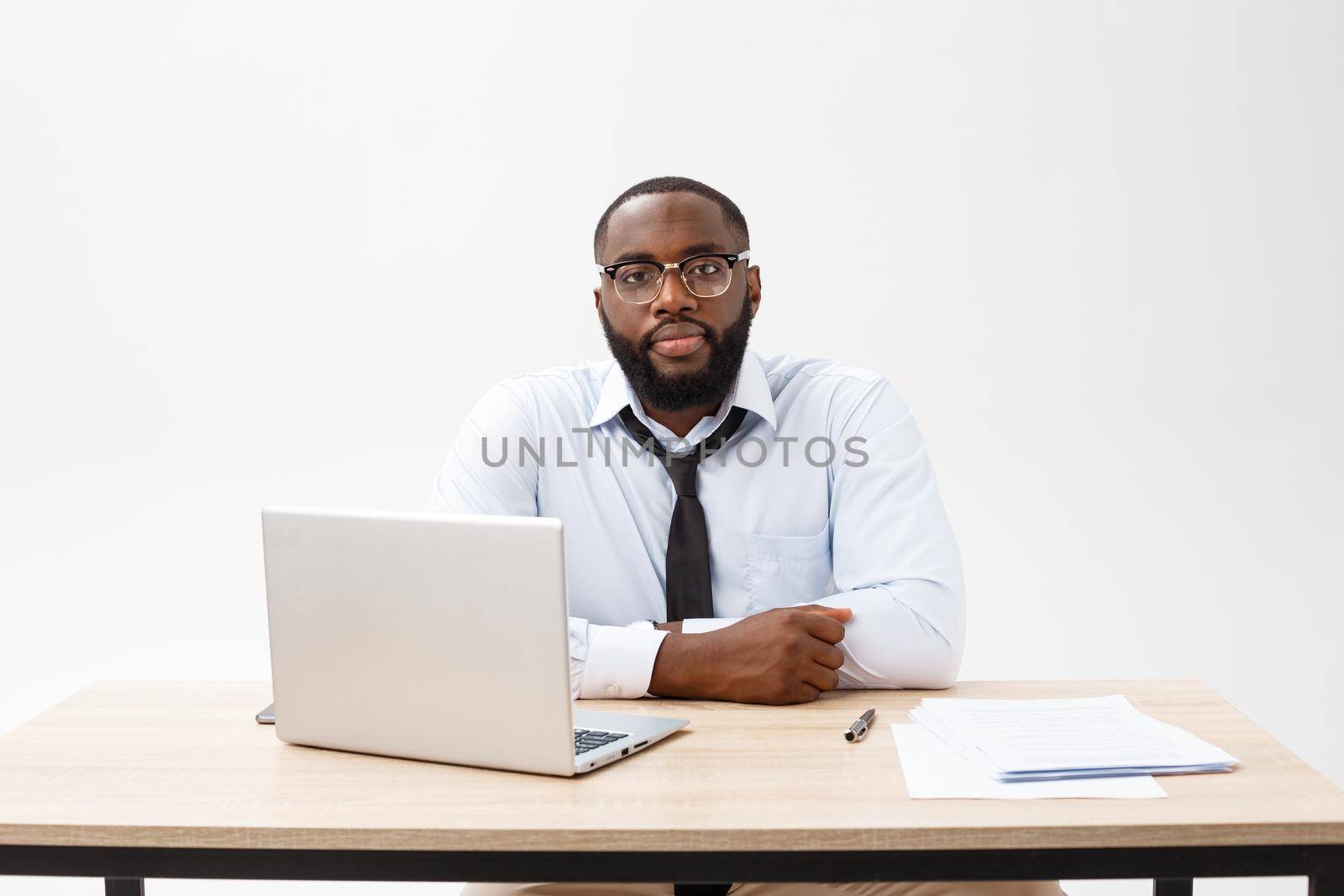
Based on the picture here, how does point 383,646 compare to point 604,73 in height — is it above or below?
below

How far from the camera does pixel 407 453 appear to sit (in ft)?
19.7

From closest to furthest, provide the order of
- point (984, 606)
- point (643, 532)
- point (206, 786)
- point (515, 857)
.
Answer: point (515, 857) → point (206, 786) → point (643, 532) → point (984, 606)

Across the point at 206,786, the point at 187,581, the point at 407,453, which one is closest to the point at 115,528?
the point at 187,581

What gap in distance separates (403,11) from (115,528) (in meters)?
2.65

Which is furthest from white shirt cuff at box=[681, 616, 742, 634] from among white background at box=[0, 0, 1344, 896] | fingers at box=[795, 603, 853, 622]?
white background at box=[0, 0, 1344, 896]

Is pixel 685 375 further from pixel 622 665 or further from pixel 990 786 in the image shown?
pixel 990 786

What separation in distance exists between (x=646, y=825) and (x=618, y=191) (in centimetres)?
491

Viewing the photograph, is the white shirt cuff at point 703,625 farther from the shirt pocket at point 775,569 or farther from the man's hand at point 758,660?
the shirt pocket at point 775,569

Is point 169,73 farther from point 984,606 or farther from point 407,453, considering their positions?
point 984,606

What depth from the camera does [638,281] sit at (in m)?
2.40

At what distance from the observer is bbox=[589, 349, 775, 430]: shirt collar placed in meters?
2.43

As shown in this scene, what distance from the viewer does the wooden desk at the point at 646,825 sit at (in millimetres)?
1399

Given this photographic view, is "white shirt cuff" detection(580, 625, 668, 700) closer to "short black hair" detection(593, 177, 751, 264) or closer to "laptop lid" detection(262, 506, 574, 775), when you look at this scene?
"laptop lid" detection(262, 506, 574, 775)

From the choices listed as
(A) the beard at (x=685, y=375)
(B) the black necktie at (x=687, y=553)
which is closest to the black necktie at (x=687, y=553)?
(B) the black necktie at (x=687, y=553)
